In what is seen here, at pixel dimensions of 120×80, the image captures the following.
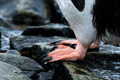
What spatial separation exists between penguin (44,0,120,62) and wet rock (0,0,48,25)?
18.1 feet

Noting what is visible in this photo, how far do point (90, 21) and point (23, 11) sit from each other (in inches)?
245

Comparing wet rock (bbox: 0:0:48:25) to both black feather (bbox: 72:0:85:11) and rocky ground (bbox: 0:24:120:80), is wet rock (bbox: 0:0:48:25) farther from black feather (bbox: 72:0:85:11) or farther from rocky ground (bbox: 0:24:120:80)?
black feather (bbox: 72:0:85:11)

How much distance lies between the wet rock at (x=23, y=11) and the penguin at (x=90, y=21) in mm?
5505

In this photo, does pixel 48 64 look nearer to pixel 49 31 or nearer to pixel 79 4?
pixel 79 4

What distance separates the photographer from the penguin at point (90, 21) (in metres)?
2.17

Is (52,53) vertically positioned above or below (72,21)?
below

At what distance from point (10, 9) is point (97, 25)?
6.59 meters

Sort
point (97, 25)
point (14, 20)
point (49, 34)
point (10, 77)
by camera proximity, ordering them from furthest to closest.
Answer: point (14, 20) → point (49, 34) → point (97, 25) → point (10, 77)

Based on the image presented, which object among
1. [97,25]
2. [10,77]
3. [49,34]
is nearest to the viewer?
[10,77]

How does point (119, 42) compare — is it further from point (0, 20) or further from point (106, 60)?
point (0, 20)

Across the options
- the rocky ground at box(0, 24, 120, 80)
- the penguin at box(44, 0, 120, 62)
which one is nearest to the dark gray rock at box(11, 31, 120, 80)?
the rocky ground at box(0, 24, 120, 80)

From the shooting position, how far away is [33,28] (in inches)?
161

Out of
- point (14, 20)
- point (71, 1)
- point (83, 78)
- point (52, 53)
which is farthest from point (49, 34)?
Result: point (14, 20)

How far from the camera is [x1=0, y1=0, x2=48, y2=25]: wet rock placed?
26.7 feet
